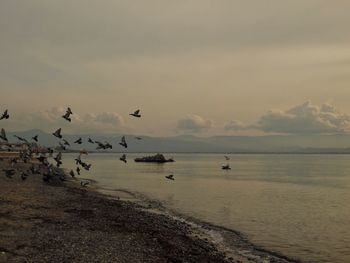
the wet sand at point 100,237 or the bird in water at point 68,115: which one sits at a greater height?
the bird in water at point 68,115

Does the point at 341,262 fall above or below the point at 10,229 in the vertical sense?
below

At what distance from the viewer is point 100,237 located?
88.1 ft

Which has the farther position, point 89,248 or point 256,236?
point 256,236

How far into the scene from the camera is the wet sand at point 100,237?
22516 millimetres

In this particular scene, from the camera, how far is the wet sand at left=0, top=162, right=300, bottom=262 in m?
22.5

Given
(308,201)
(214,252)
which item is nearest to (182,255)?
(214,252)

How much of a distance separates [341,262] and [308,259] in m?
2.13

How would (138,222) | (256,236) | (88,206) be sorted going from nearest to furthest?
(138,222)
(256,236)
(88,206)

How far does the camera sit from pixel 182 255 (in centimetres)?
2514

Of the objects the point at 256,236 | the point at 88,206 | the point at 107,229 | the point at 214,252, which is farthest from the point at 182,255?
the point at 88,206

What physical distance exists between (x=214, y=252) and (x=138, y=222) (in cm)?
856

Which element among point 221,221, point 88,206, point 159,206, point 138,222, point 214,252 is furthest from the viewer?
point 159,206

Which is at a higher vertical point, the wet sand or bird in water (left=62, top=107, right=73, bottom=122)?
bird in water (left=62, top=107, right=73, bottom=122)

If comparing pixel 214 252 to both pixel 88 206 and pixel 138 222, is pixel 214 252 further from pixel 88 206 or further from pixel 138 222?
pixel 88 206
